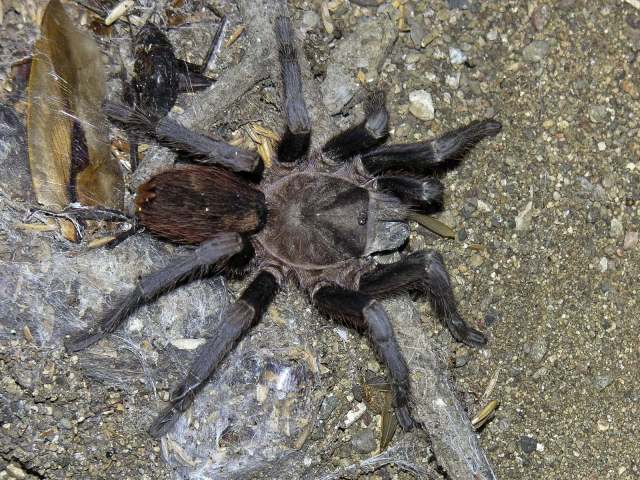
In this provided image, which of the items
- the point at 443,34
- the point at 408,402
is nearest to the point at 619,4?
the point at 443,34

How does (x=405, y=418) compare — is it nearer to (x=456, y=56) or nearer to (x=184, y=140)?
(x=184, y=140)

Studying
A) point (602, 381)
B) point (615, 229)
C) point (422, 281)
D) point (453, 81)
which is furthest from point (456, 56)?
point (602, 381)

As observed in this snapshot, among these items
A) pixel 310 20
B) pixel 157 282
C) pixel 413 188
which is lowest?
pixel 157 282

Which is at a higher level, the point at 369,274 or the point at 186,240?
the point at 186,240

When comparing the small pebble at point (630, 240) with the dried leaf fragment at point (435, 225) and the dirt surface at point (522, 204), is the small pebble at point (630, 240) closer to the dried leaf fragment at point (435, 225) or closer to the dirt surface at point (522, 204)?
the dirt surface at point (522, 204)

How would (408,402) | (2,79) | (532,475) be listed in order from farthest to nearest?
(532,475) → (408,402) → (2,79)

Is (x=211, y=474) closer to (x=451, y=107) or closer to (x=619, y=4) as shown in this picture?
(x=451, y=107)

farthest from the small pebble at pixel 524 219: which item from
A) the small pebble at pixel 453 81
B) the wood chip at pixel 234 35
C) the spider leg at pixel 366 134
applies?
the wood chip at pixel 234 35
